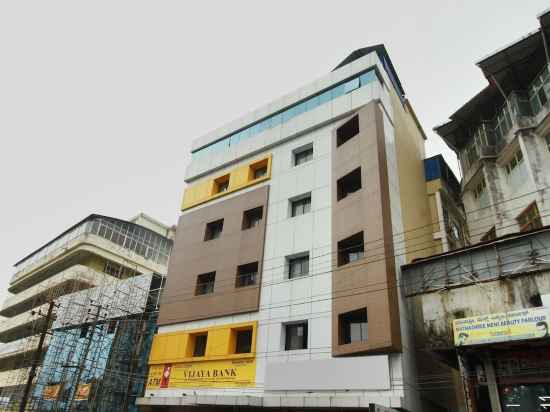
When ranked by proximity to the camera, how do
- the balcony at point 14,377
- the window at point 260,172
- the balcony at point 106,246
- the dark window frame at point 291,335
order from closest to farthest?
the dark window frame at point 291,335
the window at point 260,172
the balcony at point 14,377
the balcony at point 106,246

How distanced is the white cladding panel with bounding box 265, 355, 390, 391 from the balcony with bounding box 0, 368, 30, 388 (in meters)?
30.9

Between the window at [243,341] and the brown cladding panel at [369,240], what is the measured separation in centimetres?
564

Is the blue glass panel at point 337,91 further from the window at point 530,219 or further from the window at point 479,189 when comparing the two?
the window at point 530,219

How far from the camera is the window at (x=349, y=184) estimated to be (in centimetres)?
2375

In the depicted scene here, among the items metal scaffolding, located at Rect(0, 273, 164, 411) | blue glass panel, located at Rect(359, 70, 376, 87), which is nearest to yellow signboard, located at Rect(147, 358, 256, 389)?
metal scaffolding, located at Rect(0, 273, 164, 411)

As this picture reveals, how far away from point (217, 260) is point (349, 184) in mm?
9351

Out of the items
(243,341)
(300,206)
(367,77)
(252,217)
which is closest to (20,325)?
(252,217)

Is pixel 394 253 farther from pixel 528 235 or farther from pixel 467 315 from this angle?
pixel 528 235

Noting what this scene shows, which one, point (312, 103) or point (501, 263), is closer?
point (501, 263)

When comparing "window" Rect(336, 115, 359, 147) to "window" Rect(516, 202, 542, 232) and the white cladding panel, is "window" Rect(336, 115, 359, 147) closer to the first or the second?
"window" Rect(516, 202, 542, 232)

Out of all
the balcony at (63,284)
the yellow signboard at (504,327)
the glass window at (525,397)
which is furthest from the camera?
the balcony at (63,284)

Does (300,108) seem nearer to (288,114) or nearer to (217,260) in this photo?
(288,114)

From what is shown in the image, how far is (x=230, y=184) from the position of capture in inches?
1180

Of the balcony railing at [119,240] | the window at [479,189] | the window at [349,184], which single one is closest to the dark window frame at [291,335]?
the window at [349,184]
